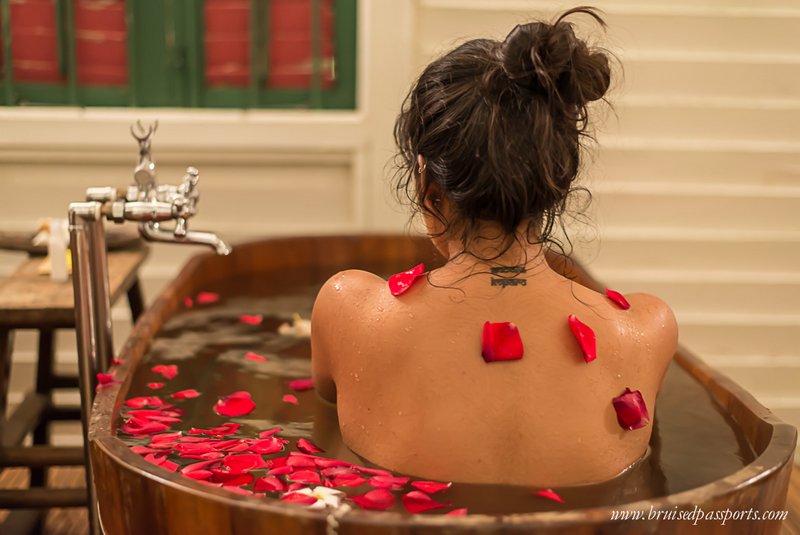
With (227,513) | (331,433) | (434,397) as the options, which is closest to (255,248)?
(331,433)

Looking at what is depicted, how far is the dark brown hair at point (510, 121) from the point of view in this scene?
1.11m

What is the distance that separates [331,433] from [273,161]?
65.6 inches

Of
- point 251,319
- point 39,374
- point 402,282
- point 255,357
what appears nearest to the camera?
point 402,282

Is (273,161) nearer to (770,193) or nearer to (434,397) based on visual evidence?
(770,193)

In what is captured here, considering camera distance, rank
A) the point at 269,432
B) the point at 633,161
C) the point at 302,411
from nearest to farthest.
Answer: the point at 269,432
the point at 302,411
the point at 633,161

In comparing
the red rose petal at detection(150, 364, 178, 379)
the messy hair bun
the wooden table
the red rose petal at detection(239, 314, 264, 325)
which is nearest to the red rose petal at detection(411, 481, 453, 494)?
the messy hair bun

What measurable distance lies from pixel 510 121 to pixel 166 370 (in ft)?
2.56

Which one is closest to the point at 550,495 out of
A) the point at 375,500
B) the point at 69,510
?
the point at 375,500

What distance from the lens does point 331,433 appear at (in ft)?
4.45

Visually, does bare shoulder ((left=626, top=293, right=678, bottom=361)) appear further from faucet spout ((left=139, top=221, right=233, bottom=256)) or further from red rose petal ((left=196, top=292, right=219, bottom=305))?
red rose petal ((left=196, top=292, right=219, bottom=305))

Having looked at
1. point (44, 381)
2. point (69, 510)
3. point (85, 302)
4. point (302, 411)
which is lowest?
point (69, 510)

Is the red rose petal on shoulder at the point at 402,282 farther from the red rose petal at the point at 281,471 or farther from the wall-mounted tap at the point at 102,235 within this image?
the wall-mounted tap at the point at 102,235

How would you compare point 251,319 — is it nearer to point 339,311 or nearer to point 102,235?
point 102,235

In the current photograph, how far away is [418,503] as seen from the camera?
1.08 meters
